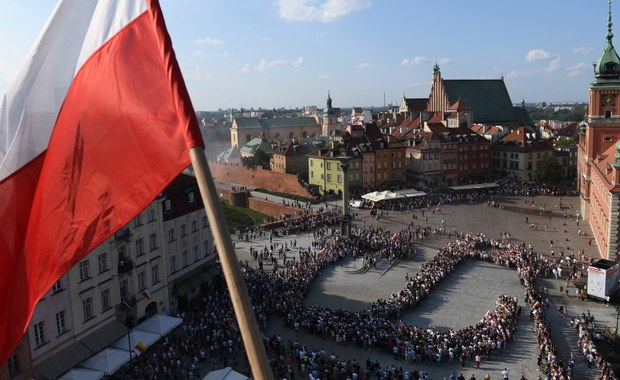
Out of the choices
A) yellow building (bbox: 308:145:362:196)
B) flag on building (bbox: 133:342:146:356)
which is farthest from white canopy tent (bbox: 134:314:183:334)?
yellow building (bbox: 308:145:362:196)

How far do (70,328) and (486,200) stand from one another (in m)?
51.9

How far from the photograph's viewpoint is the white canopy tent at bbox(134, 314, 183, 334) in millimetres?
24938

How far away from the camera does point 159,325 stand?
25250 millimetres

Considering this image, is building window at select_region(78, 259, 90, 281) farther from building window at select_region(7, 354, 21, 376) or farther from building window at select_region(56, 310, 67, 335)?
building window at select_region(7, 354, 21, 376)

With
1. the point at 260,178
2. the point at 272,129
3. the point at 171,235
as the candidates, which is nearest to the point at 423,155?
the point at 260,178

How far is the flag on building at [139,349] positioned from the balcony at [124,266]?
4425 millimetres

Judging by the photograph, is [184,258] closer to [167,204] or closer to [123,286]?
[167,204]

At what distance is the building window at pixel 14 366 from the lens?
20031 mm

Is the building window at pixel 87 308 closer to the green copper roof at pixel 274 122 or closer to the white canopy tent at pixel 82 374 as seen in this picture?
the white canopy tent at pixel 82 374

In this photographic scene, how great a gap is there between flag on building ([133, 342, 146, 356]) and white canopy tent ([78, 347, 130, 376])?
35cm

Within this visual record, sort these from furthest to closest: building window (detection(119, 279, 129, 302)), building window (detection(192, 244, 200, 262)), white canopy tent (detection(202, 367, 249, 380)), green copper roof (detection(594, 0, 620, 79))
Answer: green copper roof (detection(594, 0, 620, 79))
building window (detection(192, 244, 200, 262))
building window (detection(119, 279, 129, 302))
white canopy tent (detection(202, 367, 249, 380))

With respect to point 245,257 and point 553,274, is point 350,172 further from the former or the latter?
point 553,274

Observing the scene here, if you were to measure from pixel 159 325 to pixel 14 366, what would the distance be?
20.8 ft

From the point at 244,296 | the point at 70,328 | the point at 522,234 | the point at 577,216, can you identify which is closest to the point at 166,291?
the point at 70,328
